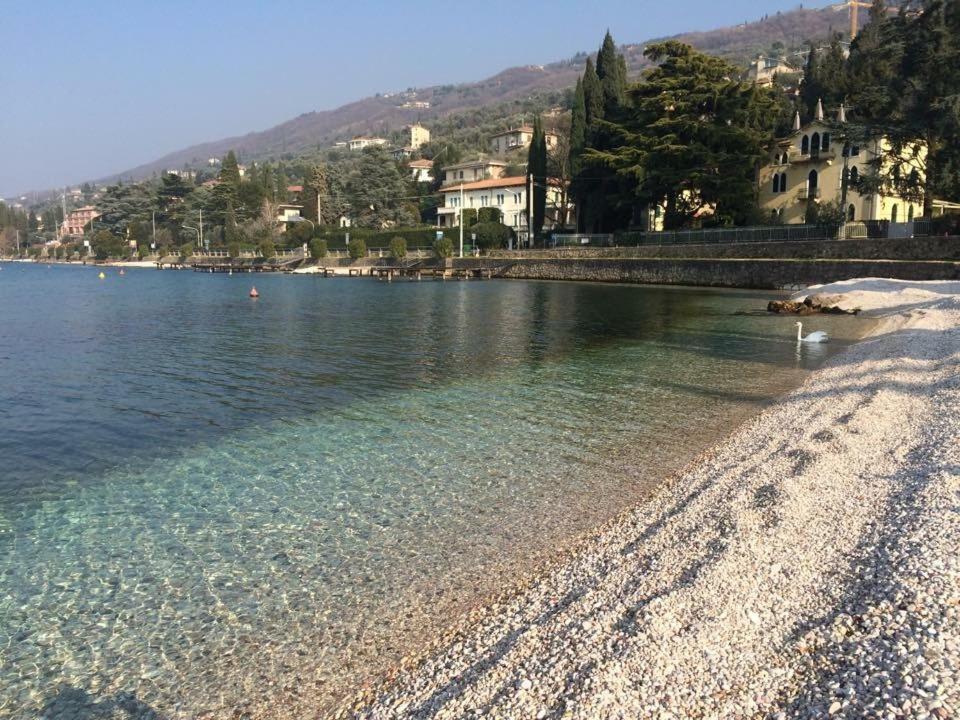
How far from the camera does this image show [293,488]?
31.3ft

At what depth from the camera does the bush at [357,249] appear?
A: 85.6 meters

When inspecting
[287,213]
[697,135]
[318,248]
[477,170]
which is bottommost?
[318,248]

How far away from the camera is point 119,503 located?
357 inches

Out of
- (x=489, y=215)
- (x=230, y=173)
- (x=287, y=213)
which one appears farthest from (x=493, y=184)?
(x=230, y=173)

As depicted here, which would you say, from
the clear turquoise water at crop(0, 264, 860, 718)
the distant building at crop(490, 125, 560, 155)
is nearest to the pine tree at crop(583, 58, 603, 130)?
the clear turquoise water at crop(0, 264, 860, 718)

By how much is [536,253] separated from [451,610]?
62548 millimetres

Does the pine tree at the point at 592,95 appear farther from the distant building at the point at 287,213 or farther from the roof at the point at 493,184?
the distant building at the point at 287,213

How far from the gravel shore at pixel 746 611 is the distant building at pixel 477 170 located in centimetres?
10189

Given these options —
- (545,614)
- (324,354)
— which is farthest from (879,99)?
(545,614)

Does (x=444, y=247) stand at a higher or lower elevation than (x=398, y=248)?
lower

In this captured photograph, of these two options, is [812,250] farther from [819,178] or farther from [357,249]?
[357,249]

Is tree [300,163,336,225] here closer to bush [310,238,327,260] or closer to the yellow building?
bush [310,238,327,260]

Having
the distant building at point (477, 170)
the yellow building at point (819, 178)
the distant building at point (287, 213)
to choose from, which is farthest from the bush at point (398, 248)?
the distant building at point (287, 213)

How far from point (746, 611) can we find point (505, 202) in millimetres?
89643
